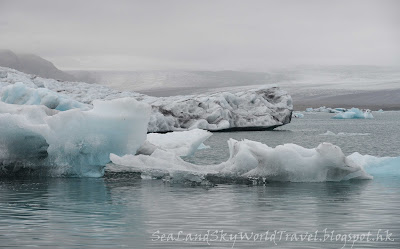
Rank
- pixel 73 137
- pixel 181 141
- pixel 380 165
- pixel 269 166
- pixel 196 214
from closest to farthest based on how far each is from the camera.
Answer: pixel 196 214
pixel 269 166
pixel 73 137
pixel 380 165
pixel 181 141

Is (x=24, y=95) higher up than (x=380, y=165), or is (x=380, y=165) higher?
(x=24, y=95)

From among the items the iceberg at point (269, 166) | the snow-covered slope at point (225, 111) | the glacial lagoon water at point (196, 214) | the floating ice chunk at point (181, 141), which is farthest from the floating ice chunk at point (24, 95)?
the snow-covered slope at point (225, 111)

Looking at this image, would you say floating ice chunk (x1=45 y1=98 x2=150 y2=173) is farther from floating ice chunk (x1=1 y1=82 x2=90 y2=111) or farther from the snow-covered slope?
the snow-covered slope

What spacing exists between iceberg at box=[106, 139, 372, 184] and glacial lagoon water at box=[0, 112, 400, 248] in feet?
1.24

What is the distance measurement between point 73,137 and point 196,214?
620 centimetres

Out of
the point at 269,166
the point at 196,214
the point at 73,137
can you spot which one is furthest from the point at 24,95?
the point at 196,214

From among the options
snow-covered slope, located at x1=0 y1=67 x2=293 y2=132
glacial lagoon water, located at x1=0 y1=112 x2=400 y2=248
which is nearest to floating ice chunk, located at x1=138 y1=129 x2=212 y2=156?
glacial lagoon water, located at x1=0 y1=112 x2=400 y2=248

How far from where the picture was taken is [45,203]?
11.7 metres

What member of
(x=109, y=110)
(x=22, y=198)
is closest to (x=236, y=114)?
(x=109, y=110)

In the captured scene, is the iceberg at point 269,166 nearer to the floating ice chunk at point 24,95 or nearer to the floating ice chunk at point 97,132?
the floating ice chunk at point 97,132

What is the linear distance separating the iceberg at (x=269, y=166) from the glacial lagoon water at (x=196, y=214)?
377 millimetres

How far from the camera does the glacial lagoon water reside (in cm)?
821

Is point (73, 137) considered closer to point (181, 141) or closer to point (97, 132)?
point (97, 132)

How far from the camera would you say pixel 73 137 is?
15562mm
